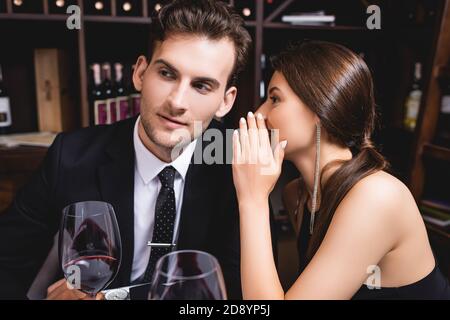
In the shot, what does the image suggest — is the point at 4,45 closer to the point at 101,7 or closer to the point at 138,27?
the point at 101,7

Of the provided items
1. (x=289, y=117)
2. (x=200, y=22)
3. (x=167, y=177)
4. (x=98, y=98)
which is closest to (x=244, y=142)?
(x=289, y=117)

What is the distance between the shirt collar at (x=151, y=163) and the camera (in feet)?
4.53

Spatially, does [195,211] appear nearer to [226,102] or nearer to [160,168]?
[160,168]

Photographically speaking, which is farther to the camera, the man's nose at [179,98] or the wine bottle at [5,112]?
the wine bottle at [5,112]

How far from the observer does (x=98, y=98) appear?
7.03 ft

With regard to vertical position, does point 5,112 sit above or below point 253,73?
below

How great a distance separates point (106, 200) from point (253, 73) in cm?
113

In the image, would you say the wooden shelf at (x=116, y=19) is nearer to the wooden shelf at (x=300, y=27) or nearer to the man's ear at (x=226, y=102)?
the wooden shelf at (x=300, y=27)

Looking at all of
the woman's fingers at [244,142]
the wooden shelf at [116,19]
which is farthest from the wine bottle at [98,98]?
the woman's fingers at [244,142]

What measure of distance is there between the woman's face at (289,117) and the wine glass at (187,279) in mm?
757

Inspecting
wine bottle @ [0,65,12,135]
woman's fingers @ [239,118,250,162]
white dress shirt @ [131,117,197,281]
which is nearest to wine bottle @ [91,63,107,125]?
wine bottle @ [0,65,12,135]

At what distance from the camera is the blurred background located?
1956 mm

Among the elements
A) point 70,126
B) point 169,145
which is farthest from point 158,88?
point 70,126
